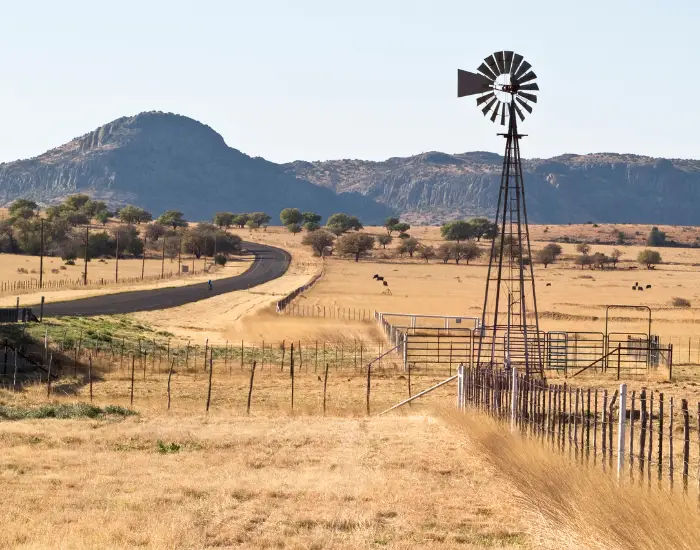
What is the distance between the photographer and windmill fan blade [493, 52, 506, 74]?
30.8 meters

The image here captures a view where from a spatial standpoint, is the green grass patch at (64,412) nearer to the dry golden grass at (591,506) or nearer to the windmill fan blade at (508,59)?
the dry golden grass at (591,506)

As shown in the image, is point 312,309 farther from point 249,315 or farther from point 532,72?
point 532,72

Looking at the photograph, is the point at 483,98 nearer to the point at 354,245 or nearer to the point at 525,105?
the point at 525,105

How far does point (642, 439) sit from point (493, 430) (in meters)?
5.91

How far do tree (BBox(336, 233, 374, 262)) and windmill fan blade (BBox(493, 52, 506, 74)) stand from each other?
435 ft

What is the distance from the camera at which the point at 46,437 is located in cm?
2145

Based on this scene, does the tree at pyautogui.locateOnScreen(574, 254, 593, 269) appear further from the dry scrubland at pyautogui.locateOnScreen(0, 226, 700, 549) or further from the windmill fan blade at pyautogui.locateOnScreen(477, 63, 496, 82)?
the windmill fan blade at pyautogui.locateOnScreen(477, 63, 496, 82)

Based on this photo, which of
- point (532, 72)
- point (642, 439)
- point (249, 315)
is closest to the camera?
point (642, 439)

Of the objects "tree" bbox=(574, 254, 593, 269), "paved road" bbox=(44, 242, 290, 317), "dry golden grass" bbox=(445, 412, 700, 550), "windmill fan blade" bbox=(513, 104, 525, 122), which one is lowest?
"paved road" bbox=(44, 242, 290, 317)

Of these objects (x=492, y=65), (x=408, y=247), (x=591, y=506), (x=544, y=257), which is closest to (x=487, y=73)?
(x=492, y=65)

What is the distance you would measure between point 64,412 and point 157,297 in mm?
55059

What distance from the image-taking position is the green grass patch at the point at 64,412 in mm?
25234

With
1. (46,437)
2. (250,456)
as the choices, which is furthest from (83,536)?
(46,437)

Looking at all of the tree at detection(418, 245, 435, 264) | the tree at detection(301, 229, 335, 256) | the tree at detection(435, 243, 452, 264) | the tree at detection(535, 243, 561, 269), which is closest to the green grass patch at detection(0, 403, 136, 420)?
the tree at detection(535, 243, 561, 269)
